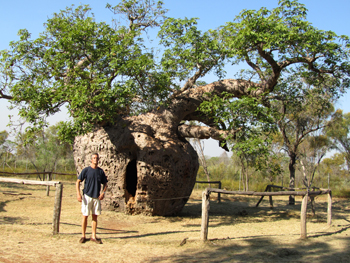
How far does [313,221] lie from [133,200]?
4.72m

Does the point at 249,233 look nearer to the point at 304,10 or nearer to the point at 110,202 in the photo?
the point at 110,202

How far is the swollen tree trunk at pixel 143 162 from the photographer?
24.2 feet

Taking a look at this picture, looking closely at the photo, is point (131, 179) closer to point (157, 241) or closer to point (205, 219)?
point (157, 241)

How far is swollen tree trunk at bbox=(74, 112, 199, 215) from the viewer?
291 inches

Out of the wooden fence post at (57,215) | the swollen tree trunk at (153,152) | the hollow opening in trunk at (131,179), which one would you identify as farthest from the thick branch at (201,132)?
the wooden fence post at (57,215)

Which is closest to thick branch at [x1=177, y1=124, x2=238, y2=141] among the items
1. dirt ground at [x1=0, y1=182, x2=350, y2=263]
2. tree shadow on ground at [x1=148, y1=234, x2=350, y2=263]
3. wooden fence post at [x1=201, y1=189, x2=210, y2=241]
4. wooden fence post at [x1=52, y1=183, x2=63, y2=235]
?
dirt ground at [x1=0, y1=182, x2=350, y2=263]

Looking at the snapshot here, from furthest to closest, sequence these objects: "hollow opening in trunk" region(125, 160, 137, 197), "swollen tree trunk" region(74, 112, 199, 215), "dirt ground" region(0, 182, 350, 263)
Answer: "hollow opening in trunk" region(125, 160, 137, 197) → "swollen tree trunk" region(74, 112, 199, 215) → "dirt ground" region(0, 182, 350, 263)

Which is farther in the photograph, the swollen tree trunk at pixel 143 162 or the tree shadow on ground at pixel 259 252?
the swollen tree trunk at pixel 143 162

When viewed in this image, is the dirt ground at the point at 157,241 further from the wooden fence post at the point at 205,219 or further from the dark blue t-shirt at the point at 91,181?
the dark blue t-shirt at the point at 91,181

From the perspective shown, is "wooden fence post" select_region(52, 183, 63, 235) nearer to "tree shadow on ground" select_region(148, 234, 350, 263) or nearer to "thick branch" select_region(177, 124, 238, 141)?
"tree shadow on ground" select_region(148, 234, 350, 263)

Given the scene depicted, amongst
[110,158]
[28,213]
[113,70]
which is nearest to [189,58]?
[113,70]

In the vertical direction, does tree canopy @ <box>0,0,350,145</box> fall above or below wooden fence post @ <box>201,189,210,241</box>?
above

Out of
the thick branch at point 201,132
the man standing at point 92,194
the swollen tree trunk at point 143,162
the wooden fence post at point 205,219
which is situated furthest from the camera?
the thick branch at point 201,132

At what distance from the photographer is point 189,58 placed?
766cm
